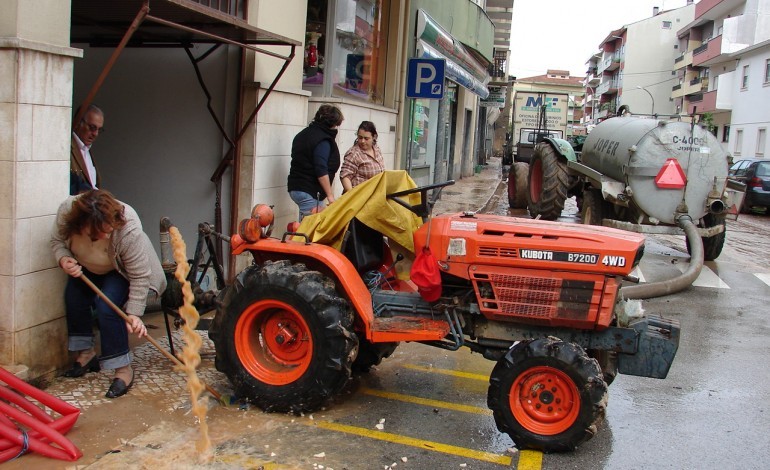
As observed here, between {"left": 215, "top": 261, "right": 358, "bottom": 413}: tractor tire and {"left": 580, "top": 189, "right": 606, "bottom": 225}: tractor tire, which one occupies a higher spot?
{"left": 580, "top": 189, "right": 606, "bottom": 225}: tractor tire

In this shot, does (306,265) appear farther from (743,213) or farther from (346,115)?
(743,213)

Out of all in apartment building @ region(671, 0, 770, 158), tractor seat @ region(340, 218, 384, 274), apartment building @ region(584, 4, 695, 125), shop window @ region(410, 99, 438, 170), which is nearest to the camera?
tractor seat @ region(340, 218, 384, 274)

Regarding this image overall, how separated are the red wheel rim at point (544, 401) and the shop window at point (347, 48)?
19.8 ft

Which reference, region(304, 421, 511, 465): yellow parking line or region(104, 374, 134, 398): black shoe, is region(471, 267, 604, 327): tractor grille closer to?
region(304, 421, 511, 465): yellow parking line

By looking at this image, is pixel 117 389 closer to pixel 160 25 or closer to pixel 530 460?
pixel 530 460

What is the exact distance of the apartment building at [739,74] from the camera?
36062 millimetres

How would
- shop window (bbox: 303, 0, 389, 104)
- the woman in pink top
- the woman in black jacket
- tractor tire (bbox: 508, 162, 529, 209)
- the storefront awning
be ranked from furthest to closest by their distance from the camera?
1. tractor tire (bbox: 508, 162, 529, 209)
2. the storefront awning
3. shop window (bbox: 303, 0, 389, 104)
4. the woman in pink top
5. the woman in black jacket

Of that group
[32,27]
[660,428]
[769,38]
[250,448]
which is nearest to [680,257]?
[660,428]

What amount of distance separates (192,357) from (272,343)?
20.3 inches

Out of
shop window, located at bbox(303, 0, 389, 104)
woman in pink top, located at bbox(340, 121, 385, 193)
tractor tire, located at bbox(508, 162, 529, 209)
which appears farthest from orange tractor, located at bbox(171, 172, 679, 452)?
A: tractor tire, located at bbox(508, 162, 529, 209)

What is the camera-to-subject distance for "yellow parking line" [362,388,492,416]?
473 cm

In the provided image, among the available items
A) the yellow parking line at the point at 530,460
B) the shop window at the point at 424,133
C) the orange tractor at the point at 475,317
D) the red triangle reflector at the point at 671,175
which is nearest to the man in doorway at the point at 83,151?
the orange tractor at the point at 475,317

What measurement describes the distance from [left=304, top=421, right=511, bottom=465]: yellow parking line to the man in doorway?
253 centimetres

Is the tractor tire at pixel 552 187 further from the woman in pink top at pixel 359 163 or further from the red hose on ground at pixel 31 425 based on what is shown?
the red hose on ground at pixel 31 425
